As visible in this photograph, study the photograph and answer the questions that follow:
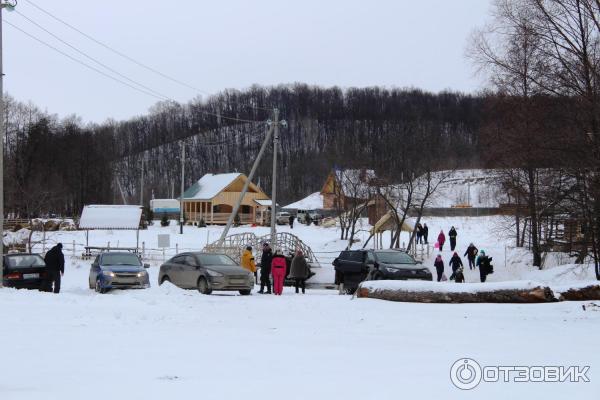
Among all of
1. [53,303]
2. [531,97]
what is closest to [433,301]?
[53,303]

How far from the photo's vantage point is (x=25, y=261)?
71.9 feet

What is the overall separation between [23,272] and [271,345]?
1387 centimetres

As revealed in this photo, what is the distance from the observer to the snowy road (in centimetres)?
725

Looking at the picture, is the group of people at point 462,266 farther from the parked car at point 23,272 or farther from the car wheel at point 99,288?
the parked car at point 23,272

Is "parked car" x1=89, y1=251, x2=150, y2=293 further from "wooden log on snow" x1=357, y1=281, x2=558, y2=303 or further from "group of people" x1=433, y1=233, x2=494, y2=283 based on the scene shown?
"group of people" x1=433, y1=233, x2=494, y2=283

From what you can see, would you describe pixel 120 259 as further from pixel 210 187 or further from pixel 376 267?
pixel 210 187

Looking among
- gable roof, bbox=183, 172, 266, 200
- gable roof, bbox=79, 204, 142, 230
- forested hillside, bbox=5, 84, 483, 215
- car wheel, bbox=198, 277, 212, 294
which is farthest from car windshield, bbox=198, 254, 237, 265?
forested hillside, bbox=5, 84, 483, 215

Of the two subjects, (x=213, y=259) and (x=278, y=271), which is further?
(x=213, y=259)

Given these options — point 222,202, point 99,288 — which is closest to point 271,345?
point 99,288

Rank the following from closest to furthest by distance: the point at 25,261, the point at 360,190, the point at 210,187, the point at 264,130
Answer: the point at 25,261, the point at 360,190, the point at 210,187, the point at 264,130

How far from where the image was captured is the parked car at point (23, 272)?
68.8 ft

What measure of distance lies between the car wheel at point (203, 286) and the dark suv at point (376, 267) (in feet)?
18.8

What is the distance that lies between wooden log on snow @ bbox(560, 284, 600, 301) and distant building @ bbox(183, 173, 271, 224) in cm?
5457

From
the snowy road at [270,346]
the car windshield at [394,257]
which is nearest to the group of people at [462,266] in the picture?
the car windshield at [394,257]
